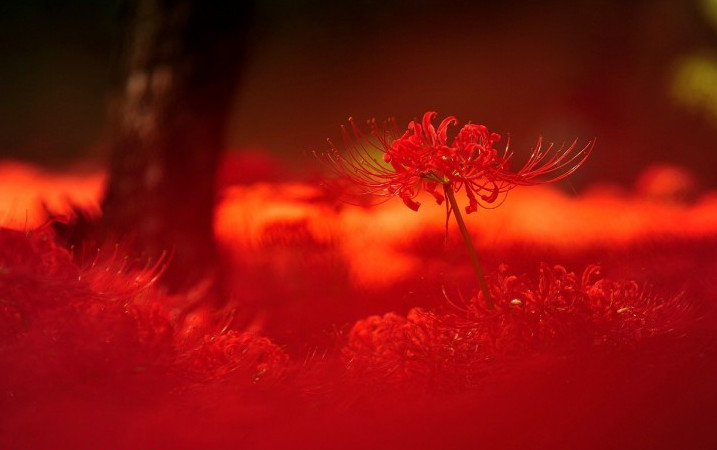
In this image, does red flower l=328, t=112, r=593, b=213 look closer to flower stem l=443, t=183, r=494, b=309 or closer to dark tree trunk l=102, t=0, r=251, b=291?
flower stem l=443, t=183, r=494, b=309

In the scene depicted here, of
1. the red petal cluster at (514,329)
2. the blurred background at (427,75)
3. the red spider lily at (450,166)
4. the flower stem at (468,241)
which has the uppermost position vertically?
the blurred background at (427,75)

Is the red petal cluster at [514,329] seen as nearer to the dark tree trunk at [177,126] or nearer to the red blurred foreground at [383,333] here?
the red blurred foreground at [383,333]

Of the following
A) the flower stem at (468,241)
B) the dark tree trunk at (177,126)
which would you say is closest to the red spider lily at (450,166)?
the flower stem at (468,241)

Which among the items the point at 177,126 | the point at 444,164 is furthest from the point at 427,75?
the point at 177,126

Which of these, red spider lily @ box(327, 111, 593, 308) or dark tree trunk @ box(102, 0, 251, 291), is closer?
red spider lily @ box(327, 111, 593, 308)

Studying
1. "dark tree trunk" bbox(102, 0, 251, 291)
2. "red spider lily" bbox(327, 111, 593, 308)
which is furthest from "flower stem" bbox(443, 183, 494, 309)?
"dark tree trunk" bbox(102, 0, 251, 291)

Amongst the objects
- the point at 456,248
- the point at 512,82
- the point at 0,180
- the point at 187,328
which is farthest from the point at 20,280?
the point at 512,82
